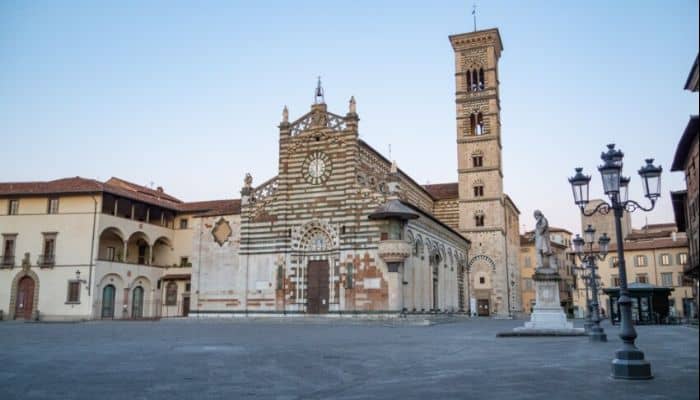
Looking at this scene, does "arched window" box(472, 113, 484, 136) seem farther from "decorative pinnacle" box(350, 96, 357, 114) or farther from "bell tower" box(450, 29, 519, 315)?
"decorative pinnacle" box(350, 96, 357, 114)

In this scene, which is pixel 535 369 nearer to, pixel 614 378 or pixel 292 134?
pixel 614 378

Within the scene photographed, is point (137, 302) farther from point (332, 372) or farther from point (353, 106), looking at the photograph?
point (332, 372)

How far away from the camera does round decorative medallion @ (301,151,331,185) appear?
37.9 meters

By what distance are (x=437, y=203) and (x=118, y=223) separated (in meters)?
27.9

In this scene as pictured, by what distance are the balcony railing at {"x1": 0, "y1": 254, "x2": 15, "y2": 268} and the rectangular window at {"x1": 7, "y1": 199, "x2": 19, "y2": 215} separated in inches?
124

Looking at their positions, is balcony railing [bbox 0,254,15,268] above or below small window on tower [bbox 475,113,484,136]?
below

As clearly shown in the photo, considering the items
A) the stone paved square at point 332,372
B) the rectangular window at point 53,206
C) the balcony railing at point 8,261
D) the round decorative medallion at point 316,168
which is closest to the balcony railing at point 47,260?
the balcony railing at point 8,261

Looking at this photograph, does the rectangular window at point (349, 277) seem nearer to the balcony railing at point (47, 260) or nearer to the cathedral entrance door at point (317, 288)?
the cathedral entrance door at point (317, 288)

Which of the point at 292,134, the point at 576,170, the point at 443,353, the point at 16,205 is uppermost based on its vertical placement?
the point at 292,134

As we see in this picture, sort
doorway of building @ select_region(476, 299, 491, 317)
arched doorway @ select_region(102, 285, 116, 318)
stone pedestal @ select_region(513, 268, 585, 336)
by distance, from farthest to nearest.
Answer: doorway of building @ select_region(476, 299, 491, 317)
arched doorway @ select_region(102, 285, 116, 318)
stone pedestal @ select_region(513, 268, 585, 336)

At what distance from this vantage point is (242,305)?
3772 centimetres

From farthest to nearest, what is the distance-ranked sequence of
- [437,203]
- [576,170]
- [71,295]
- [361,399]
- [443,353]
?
[437,203]
[71,295]
[443,353]
[576,170]
[361,399]

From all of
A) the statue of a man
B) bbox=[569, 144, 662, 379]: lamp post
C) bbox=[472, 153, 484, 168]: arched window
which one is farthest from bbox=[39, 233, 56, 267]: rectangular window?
bbox=[569, 144, 662, 379]: lamp post

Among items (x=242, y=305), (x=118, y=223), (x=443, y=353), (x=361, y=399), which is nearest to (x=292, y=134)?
(x=242, y=305)
